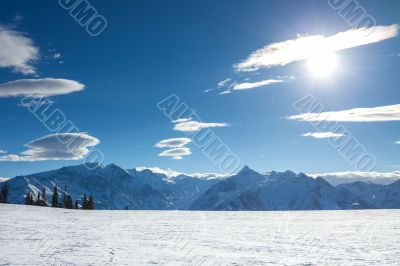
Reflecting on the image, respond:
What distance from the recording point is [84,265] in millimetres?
11523

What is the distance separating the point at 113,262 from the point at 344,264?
7.09 m

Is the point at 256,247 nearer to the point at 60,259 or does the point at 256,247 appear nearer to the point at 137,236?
the point at 137,236

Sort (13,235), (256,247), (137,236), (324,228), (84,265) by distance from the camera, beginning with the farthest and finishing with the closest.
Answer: (324,228) < (137,236) < (13,235) < (256,247) < (84,265)

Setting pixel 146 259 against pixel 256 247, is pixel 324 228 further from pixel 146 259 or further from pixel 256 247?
pixel 146 259

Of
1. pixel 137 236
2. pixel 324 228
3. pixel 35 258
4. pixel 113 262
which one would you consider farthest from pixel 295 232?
pixel 35 258

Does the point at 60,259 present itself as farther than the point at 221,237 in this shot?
No

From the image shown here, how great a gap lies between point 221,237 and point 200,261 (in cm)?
647

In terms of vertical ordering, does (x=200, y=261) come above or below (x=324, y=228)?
below

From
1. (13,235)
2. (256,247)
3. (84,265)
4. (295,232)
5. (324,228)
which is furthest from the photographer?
(324,228)

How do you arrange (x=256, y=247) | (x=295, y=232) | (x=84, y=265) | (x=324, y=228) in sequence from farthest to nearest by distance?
(x=324, y=228)
(x=295, y=232)
(x=256, y=247)
(x=84, y=265)

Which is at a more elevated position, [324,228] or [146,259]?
[324,228]

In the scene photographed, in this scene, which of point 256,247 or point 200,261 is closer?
point 200,261

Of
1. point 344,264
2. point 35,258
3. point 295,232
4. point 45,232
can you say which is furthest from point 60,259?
point 295,232

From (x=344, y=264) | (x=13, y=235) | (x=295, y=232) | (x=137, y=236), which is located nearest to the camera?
(x=344, y=264)
